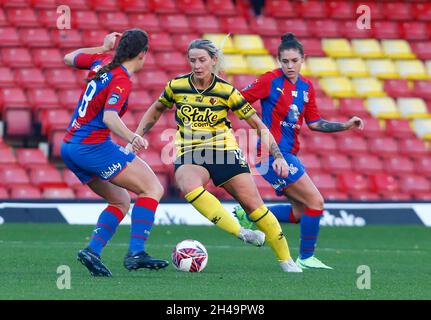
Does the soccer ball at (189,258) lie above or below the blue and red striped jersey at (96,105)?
below

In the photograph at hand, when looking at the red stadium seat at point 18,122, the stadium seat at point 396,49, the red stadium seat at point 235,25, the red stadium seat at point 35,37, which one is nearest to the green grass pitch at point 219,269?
the red stadium seat at point 18,122

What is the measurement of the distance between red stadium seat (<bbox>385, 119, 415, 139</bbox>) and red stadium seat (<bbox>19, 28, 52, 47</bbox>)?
5956mm

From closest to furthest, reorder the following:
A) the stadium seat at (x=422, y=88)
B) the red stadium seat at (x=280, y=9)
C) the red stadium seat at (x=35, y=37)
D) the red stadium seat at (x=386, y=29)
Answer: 1. the red stadium seat at (x=35, y=37)
2. the stadium seat at (x=422, y=88)
3. the red stadium seat at (x=280, y=9)
4. the red stadium seat at (x=386, y=29)

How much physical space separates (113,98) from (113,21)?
34.9 ft

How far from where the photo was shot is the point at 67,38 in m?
18.2

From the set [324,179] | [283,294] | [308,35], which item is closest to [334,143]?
[324,179]

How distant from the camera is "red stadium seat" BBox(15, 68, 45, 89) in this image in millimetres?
17344

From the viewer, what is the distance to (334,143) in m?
18.6

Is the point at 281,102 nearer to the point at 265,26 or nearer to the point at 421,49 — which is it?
the point at 265,26

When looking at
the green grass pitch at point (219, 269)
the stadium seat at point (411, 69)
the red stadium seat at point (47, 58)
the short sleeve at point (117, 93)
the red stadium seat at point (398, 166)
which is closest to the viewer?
the green grass pitch at point (219, 269)

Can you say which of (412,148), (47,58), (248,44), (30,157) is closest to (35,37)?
(47,58)

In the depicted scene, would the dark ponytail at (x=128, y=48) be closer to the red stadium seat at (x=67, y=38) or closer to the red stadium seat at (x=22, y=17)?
the red stadium seat at (x=67, y=38)

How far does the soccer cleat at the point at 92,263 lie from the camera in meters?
8.45

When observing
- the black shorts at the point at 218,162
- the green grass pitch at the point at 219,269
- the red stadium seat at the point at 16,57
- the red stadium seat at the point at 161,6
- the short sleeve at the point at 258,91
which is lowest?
the green grass pitch at the point at 219,269
